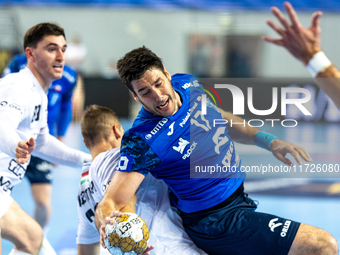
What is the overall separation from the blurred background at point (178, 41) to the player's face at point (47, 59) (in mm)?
8507

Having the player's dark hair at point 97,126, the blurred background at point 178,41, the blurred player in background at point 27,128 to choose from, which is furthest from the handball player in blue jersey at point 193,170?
the blurred background at point 178,41

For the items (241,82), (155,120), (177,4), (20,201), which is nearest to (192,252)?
(155,120)

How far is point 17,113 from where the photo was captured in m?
3.08

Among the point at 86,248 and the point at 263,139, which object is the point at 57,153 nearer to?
the point at 86,248

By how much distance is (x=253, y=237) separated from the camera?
2.66 meters

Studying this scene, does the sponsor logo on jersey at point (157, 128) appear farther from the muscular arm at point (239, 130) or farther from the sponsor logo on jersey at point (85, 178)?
the sponsor logo on jersey at point (85, 178)

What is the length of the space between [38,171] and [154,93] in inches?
97.1

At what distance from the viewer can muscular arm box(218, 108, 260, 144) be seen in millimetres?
3293

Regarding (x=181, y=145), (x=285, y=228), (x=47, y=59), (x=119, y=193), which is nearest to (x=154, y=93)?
(x=181, y=145)

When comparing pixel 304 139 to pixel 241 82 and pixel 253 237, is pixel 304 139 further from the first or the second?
pixel 253 237

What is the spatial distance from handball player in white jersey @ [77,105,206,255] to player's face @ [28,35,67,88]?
0.58 metres

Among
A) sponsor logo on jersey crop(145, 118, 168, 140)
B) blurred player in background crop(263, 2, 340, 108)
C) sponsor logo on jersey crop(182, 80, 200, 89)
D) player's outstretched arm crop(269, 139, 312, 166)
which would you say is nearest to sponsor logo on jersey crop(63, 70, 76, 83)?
sponsor logo on jersey crop(182, 80, 200, 89)

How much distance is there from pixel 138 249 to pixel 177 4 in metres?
14.6

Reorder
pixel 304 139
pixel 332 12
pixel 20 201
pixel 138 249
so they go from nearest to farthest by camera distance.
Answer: pixel 138 249 → pixel 20 201 → pixel 304 139 → pixel 332 12
